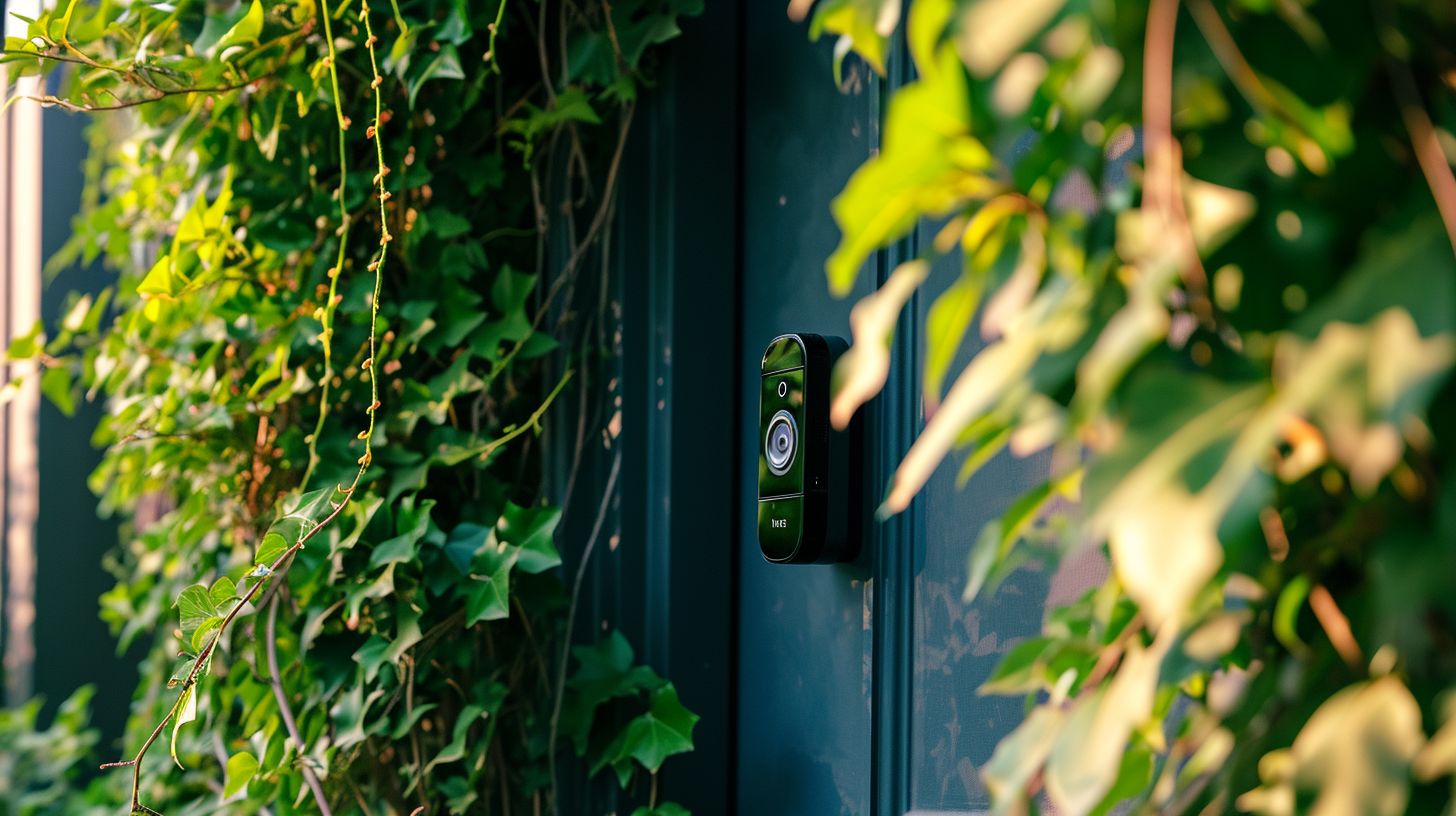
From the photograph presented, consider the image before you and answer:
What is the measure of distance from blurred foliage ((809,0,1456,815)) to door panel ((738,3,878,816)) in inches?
24.7

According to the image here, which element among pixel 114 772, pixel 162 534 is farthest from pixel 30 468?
pixel 162 534

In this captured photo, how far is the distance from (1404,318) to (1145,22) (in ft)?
0.45

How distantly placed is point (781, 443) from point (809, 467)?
1.9 inches

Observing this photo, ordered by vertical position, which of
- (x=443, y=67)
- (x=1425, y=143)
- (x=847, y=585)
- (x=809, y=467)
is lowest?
(x=847, y=585)

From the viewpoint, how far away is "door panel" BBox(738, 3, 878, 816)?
1.10 metres

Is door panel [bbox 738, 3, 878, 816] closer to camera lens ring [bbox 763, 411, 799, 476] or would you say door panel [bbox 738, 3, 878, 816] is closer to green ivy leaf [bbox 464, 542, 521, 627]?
camera lens ring [bbox 763, 411, 799, 476]

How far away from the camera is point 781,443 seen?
1103mm

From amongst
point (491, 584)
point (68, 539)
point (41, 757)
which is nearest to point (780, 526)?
point (491, 584)

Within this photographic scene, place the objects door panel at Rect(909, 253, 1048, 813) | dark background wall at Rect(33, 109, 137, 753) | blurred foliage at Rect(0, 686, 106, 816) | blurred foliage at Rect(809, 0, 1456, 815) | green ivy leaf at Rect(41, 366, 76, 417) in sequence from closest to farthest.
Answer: blurred foliage at Rect(809, 0, 1456, 815)
door panel at Rect(909, 253, 1048, 813)
green ivy leaf at Rect(41, 366, 76, 417)
blurred foliage at Rect(0, 686, 106, 816)
dark background wall at Rect(33, 109, 137, 753)

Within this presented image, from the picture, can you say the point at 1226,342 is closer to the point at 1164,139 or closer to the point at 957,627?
the point at 1164,139

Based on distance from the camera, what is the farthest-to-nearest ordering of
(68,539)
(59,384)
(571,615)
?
(68,539), (59,384), (571,615)

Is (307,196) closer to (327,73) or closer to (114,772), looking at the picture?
(327,73)

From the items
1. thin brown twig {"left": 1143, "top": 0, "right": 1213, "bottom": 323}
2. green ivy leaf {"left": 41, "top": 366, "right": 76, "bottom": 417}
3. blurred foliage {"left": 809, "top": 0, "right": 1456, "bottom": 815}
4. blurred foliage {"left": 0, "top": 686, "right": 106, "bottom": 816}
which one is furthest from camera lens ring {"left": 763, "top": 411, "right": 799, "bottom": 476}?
blurred foliage {"left": 0, "top": 686, "right": 106, "bottom": 816}

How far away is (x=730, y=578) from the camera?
1.30 meters
